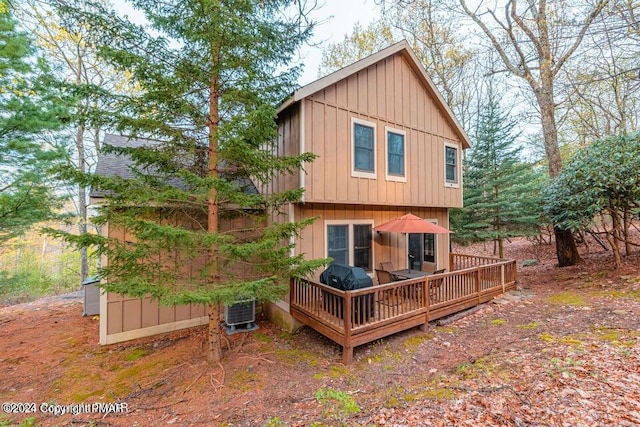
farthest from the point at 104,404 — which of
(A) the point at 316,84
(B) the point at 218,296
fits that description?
(A) the point at 316,84

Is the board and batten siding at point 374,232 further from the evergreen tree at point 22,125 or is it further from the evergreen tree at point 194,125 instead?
the evergreen tree at point 22,125

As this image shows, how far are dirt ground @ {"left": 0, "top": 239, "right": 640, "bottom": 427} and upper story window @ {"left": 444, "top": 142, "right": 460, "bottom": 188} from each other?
4.12m

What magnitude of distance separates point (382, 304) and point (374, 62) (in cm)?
621

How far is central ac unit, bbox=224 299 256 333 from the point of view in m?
6.28

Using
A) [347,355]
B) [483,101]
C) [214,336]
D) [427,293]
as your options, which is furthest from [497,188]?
[214,336]

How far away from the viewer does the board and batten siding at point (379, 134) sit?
6.31 metres

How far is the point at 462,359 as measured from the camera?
460 cm

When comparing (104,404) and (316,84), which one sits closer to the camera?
(104,404)

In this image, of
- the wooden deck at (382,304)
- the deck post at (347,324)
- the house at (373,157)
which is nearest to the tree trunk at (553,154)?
the house at (373,157)

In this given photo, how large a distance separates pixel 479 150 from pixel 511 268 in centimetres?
664

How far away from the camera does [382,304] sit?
5285 mm

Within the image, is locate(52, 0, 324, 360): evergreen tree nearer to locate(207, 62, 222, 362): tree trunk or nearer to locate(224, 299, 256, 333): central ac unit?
locate(207, 62, 222, 362): tree trunk

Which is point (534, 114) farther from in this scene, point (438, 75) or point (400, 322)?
point (400, 322)

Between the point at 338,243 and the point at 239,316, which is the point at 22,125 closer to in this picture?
the point at 239,316
